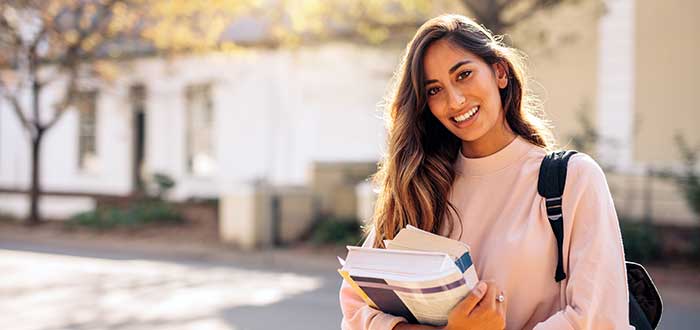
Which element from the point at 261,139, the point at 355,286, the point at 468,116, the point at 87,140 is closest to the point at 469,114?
the point at 468,116

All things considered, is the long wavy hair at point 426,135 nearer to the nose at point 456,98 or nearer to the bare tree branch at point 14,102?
the nose at point 456,98

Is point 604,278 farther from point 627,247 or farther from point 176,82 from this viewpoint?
point 176,82

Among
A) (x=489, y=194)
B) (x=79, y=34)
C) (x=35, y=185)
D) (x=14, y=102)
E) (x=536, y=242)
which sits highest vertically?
(x=79, y=34)

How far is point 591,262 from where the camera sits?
6.67 ft

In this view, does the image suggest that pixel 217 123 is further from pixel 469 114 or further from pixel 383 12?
pixel 469 114

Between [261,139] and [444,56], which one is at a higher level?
[444,56]

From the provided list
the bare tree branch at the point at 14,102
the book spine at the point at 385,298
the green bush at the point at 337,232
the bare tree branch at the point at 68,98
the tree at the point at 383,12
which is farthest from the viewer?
the bare tree branch at the point at 14,102

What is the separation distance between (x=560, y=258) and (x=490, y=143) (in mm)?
405

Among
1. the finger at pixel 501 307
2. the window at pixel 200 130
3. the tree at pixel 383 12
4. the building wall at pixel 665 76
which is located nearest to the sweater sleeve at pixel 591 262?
the finger at pixel 501 307

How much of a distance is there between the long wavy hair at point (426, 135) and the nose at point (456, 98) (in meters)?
0.09

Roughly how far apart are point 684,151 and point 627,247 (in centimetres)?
173

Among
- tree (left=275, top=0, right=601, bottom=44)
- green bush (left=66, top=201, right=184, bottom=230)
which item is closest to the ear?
tree (left=275, top=0, right=601, bottom=44)

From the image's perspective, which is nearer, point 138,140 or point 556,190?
point 556,190

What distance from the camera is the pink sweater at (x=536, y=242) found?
2033mm
